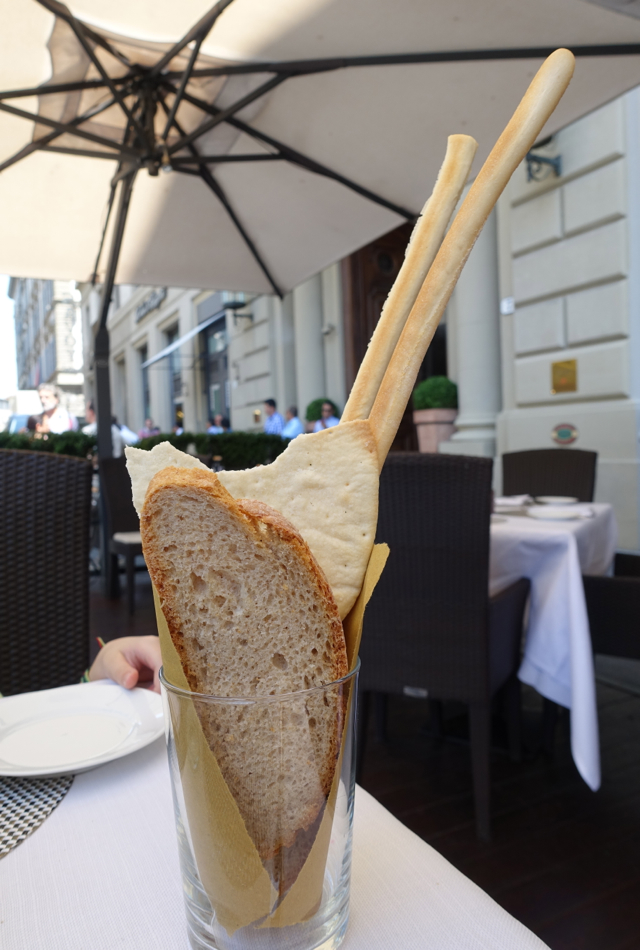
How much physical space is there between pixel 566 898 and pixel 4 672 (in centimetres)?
144

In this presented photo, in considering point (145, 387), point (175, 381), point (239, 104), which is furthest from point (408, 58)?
point (145, 387)

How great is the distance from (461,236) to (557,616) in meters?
2.00

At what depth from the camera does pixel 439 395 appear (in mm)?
7145

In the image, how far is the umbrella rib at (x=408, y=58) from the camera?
8.64 feet

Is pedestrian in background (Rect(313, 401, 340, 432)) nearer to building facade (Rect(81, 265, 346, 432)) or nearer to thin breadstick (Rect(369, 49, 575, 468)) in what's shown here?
building facade (Rect(81, 265, 346, 432))

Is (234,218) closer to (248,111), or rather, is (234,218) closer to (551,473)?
(248,111)

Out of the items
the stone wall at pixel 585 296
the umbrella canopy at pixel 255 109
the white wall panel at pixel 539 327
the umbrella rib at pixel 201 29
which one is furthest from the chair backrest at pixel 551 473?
the umbrella rib at pixel 201 29

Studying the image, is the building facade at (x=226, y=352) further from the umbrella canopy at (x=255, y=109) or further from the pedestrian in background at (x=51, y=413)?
the umbrella canopy at (x=255, y=109)

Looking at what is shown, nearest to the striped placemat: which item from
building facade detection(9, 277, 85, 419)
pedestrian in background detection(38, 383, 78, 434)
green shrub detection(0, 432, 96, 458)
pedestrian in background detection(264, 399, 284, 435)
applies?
green shrub detection(0, 432, 96, 458)

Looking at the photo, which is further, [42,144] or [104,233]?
[104,233]

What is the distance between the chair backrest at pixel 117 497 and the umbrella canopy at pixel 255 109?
1.43m

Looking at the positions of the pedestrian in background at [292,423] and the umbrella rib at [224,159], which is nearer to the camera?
the umbrella rib at [224,159]

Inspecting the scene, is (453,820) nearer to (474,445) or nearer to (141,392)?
(474,445)

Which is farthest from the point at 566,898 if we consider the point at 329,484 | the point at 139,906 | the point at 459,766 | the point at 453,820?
the point at 329,484
